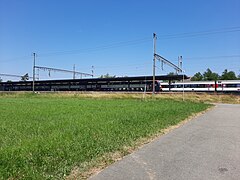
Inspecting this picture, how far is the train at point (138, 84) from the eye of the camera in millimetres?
59906

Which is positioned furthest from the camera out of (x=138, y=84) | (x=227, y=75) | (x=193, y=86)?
(x=227, y=75)

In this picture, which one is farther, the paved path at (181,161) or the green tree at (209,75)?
the green tree at (209,75)

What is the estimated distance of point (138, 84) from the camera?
73.2 metres

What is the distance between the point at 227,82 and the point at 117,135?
186ft

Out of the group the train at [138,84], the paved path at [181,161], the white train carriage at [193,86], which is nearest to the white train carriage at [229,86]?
the train at [138,84]

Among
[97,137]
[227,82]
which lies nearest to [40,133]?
[97,137]

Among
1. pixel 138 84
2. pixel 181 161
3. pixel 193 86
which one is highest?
pixel 138 84

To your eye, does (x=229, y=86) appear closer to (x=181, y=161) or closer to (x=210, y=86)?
(x=210, y=86)

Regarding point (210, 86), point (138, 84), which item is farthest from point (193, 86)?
point (138, 84)

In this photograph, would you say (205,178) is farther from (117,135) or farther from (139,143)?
(117,135)

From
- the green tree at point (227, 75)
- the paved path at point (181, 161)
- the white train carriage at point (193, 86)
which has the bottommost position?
the paved path at point (181, 161)

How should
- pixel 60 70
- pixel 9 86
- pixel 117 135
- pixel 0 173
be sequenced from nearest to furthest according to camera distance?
pixel 0 173
pixel 117 135
pixel 60 70
pixel 9 86

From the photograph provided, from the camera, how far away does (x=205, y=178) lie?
459 centimetres

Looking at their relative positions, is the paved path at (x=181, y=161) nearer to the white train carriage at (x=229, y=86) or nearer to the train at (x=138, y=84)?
the train at (x=138, y=84)
